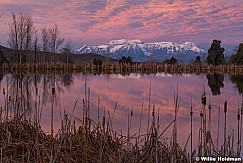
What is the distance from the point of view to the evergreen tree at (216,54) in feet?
122

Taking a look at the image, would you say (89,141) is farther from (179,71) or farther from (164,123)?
(179,71)

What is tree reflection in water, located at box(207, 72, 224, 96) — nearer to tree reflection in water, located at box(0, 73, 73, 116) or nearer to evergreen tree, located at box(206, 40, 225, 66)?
tree reflection in water, located at box(0, 73, 73, 116)

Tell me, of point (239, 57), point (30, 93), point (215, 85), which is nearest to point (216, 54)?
point (239, 57)

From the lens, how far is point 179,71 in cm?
3631

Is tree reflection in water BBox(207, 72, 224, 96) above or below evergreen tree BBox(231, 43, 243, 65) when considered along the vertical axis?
below

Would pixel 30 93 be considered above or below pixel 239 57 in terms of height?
below

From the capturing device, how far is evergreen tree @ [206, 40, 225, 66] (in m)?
37.2

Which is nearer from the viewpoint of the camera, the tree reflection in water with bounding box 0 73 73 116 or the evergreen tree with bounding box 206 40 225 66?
the tree reflection in water with bounding box 0 73 73 116

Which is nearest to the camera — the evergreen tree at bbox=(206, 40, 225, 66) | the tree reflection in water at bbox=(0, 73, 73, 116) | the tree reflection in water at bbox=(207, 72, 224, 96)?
the tree reflection in water at bbox=(0, 73, 73, 116)

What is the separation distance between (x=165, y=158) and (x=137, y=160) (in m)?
0.28

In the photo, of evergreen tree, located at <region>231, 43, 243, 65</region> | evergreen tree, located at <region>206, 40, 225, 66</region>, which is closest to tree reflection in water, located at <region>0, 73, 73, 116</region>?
evergreen tree, located at <region>231, 43, 243, 65</region>

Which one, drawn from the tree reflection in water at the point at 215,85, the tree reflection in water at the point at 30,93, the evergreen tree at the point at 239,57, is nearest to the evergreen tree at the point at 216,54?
the evergreen tree at the point at 239,57

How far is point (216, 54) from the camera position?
3709 cm

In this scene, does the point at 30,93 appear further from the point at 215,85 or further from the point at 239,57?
the point at 239,57
